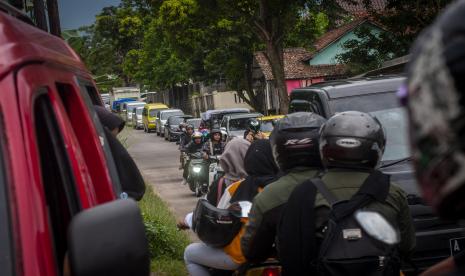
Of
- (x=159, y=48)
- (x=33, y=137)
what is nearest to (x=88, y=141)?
(x=33, y=137)

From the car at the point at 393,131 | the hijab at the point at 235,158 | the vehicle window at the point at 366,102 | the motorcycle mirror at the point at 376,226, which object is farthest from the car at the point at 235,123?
the motorcycle mirror at the point at 376,226

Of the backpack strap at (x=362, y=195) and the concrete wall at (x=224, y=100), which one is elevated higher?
the backpack strap at (x=362, y=195)

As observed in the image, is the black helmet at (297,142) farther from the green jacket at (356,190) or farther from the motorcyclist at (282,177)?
the green jacket at (356,190)

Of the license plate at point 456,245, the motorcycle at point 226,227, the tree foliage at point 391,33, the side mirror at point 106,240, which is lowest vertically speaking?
the license plate at point 456,245

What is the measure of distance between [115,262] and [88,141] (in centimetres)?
129

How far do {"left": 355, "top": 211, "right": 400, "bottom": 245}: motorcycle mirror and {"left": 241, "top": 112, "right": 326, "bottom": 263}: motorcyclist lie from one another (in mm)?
2423

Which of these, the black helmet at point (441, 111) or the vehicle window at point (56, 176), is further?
the vehicle window at point (56, 176)

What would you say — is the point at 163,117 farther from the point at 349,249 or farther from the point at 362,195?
the point at 349,249

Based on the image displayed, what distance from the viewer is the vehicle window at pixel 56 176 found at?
2607 mm

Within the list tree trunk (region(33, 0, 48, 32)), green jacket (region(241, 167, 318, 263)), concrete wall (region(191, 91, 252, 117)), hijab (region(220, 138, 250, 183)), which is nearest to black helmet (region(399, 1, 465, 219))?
green jacket (region(241, 167, 318, 263))

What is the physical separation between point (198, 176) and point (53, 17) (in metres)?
11.9

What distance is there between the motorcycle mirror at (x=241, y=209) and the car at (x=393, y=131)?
8.04 ft

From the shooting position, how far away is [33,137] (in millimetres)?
2193

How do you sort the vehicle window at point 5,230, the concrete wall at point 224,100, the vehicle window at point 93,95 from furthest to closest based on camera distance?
the concrete wall at point 224,100 → the vehicle window at point 93,95 → the vehicle window at point 5,230
